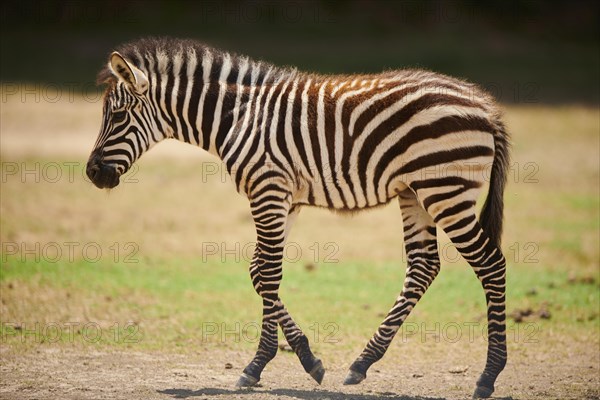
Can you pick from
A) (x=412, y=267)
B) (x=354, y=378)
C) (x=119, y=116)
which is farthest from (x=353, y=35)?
(x=354, y=378)

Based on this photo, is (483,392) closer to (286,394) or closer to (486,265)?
(486,265)

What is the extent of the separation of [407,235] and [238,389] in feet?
7.10

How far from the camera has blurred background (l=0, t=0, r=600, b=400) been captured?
816 centimetres

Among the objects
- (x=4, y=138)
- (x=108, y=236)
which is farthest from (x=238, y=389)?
(x=4, y=138)

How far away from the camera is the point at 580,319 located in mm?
9875

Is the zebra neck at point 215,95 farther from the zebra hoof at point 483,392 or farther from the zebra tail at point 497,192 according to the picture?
the zebra hoof at point 483,392

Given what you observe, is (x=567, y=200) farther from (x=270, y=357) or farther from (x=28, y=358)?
(x=28, y=358)

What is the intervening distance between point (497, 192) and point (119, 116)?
3.54 meters

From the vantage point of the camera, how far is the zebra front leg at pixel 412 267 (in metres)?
7.84

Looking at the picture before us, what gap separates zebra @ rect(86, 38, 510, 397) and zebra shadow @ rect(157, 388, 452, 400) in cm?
24

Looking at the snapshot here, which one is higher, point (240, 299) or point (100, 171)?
point (100, 171)

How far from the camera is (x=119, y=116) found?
25.4 feet

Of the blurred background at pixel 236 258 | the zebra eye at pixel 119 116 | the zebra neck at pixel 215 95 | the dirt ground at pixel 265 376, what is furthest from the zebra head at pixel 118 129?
the blurred background at pixel 236 258

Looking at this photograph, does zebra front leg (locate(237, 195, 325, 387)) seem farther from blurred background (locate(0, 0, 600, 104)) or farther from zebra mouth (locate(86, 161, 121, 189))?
blurred background (locate(0, 0, 600, 104))
